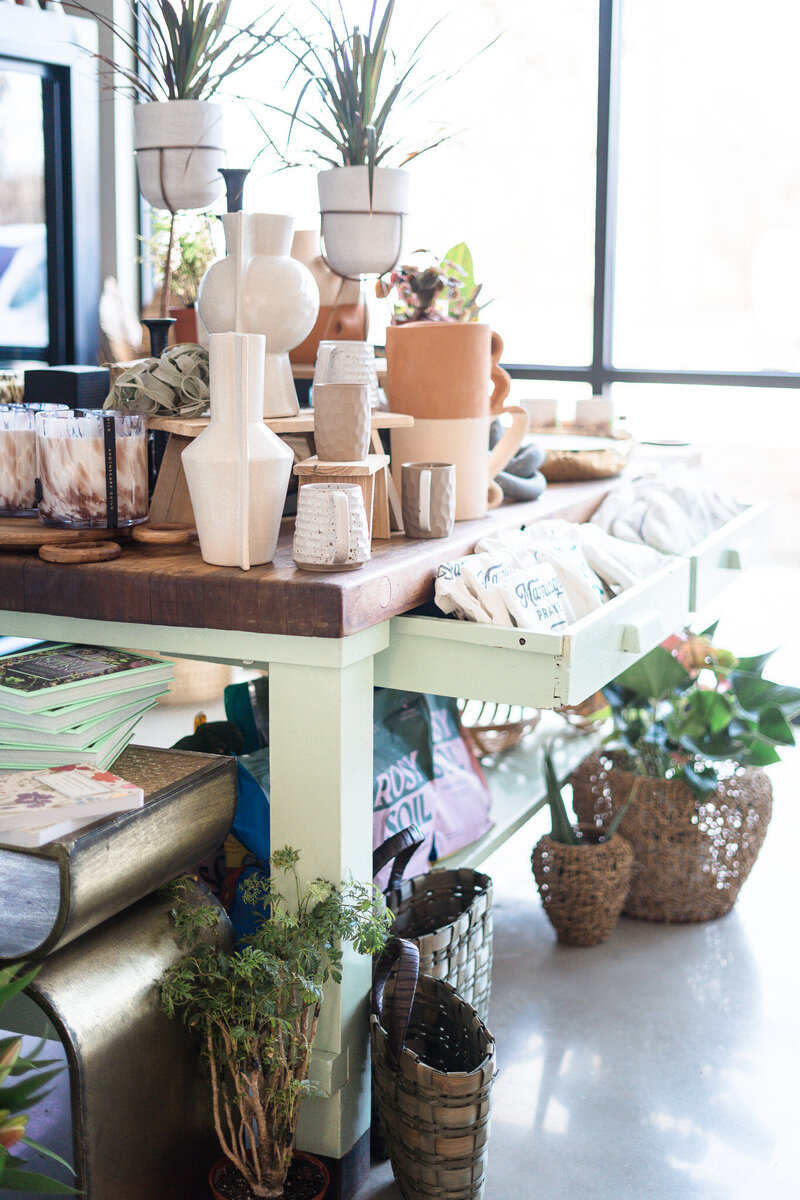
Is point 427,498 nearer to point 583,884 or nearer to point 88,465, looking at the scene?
point 88,465

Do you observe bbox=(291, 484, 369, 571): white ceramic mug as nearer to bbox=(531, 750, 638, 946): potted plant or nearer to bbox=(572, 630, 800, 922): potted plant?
bbox=(531, 750, 638, 946): potted plant

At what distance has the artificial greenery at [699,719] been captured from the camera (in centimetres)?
242

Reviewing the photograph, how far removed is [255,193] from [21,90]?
1.44m

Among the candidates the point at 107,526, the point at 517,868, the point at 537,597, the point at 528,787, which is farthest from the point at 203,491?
the point at 517,868

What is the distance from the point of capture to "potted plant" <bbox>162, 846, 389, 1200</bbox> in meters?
1.34

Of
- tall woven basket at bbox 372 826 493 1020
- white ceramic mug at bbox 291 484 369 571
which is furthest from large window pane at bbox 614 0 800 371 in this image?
white ceramic mug at bbox 291 484 369 571

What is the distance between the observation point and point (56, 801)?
1232 millimetres

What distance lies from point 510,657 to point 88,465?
61cm

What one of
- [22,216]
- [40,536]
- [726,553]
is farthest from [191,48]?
[726,553]

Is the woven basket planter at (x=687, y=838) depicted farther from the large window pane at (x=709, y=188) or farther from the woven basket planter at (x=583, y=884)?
the large window pane at (x=709, y=188)

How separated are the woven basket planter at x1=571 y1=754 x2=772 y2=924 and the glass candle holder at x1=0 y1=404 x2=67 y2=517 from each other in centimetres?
138

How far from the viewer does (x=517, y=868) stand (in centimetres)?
275

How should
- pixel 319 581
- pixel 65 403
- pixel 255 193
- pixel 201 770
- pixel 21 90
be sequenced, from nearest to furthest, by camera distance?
pixel 319 581 < pixel 201 770 < pixel 65 403 < pixel 21 90 < pixel 255 193

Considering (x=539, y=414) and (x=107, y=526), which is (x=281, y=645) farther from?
(x=539, y=414)
